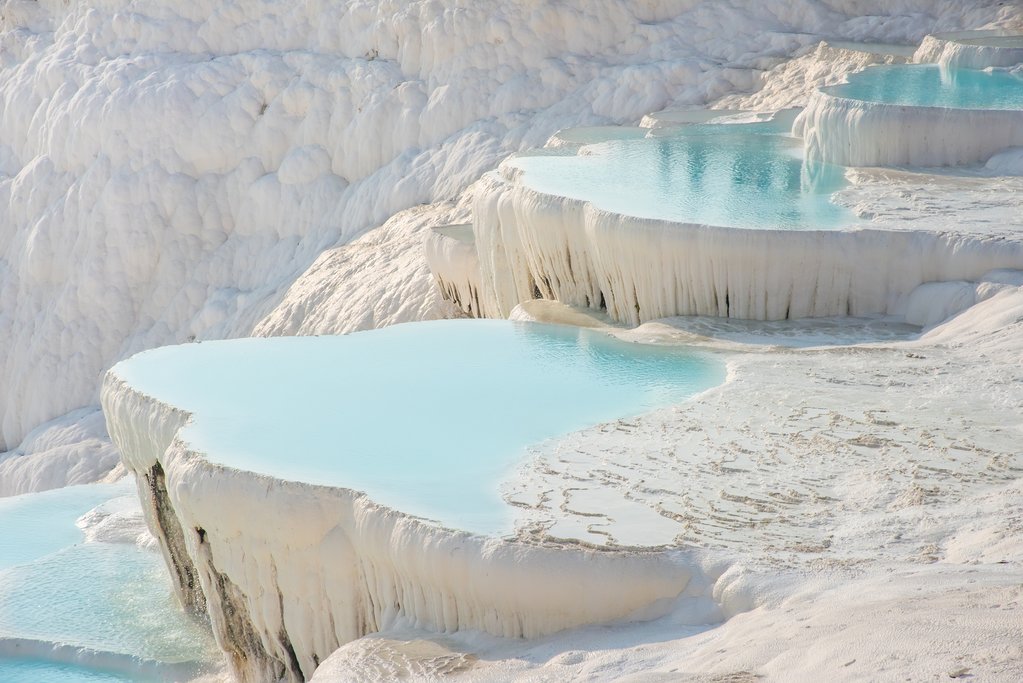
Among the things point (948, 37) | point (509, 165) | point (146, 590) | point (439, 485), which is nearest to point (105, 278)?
point (509, 165)

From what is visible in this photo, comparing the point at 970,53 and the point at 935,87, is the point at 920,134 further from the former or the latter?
the point at 970,53

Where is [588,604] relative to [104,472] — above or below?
above

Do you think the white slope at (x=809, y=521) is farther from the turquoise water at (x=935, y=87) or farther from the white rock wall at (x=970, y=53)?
the white rock wall at (x=970, y=53)

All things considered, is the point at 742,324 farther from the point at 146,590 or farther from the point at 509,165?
the point at 146,590

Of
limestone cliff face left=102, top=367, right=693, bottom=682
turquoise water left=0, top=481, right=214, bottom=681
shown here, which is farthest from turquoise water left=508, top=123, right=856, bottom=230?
turquoise water left=0, top=481, right=214, bottom=681

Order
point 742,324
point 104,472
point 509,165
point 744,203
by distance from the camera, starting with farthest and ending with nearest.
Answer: point 104,472, point 509,165, point 744,203, point 742,324
